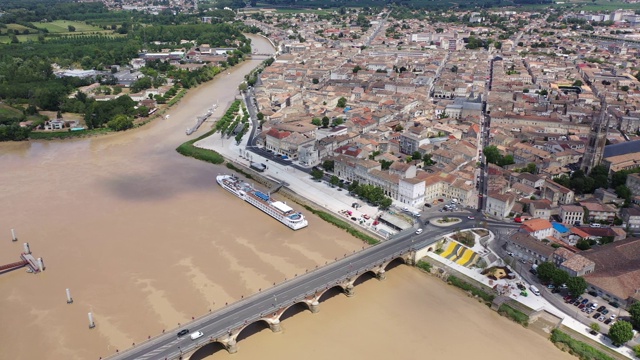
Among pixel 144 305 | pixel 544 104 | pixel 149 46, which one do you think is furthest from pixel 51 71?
pixel 544 104

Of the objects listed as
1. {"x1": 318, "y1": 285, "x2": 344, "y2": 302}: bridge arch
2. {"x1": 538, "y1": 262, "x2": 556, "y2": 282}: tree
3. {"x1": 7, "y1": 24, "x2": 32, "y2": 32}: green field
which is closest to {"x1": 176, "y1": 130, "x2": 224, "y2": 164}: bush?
{"x1": 318, "y1": 285, "x2": 344, "y2": 302}: bridge arch

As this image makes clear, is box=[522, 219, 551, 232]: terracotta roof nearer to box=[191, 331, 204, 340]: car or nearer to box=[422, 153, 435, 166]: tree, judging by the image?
box=[422, 153, 435, 166]: tree

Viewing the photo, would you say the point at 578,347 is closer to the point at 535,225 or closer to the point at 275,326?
the point at 535,225

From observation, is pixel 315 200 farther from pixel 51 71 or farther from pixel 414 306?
pixel 51 71

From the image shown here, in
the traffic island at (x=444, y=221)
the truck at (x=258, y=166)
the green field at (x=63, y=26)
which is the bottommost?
the traffic island at (x=444, y=221)

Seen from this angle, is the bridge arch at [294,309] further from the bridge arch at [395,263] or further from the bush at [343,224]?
the bush at [343,224]

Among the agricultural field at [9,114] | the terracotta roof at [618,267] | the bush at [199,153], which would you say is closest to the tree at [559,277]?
the terracotta roof at [618,267]

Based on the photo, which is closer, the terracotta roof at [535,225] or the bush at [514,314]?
the bush at [514,314]
